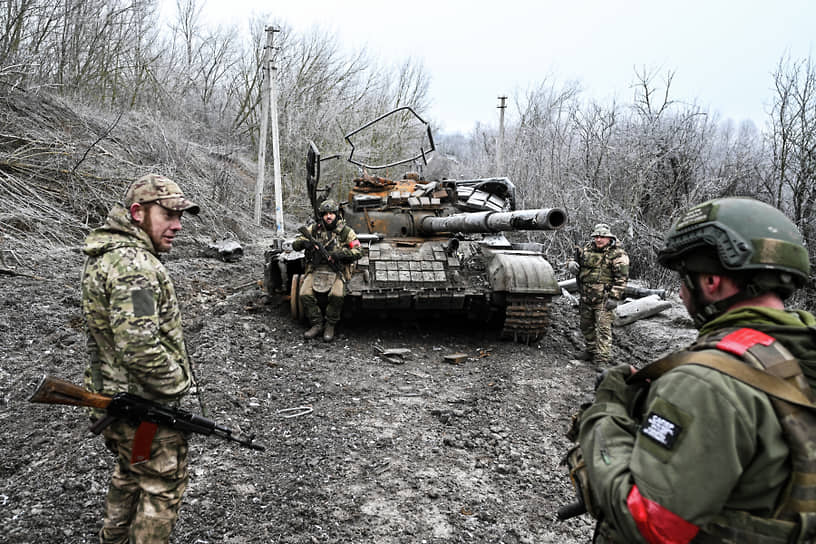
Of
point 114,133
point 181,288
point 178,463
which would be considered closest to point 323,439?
point 178,463

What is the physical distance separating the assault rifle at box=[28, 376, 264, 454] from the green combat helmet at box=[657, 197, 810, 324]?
2138mm

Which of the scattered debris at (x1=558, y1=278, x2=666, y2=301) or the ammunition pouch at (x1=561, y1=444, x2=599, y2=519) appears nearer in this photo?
the ammunition pouch at (x1=561, y1=444, x2=599, y2=519)

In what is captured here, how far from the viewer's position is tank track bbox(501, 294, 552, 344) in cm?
671

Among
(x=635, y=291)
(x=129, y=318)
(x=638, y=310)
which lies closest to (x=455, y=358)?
(x=638, y=310)

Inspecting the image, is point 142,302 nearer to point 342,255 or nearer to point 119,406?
point 119,406

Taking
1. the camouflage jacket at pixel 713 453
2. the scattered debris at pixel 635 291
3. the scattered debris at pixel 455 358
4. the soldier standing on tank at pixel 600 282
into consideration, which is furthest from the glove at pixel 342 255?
the camouflage jacket at pixel 713 453

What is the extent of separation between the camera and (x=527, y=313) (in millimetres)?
6742

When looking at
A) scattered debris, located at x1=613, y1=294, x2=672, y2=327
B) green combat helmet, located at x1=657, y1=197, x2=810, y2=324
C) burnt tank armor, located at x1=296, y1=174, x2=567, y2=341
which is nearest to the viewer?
green combat helmet, located at x1=657, y1=197, x2=810, y2=324

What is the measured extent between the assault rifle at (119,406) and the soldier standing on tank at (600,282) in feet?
17.7

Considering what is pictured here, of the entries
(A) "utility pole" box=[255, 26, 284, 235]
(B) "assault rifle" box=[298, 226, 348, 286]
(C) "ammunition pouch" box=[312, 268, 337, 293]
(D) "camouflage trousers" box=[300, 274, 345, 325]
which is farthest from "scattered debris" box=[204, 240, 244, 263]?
(C) "ammunition pouch" box=[312, 268, 337, 293]

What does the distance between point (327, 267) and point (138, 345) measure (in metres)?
4.97

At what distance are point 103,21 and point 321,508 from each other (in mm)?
16737

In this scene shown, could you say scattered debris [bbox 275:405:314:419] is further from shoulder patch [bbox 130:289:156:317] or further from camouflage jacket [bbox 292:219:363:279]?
shoulder patch [bbox 130:289:156:317]

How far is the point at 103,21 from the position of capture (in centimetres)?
1551
